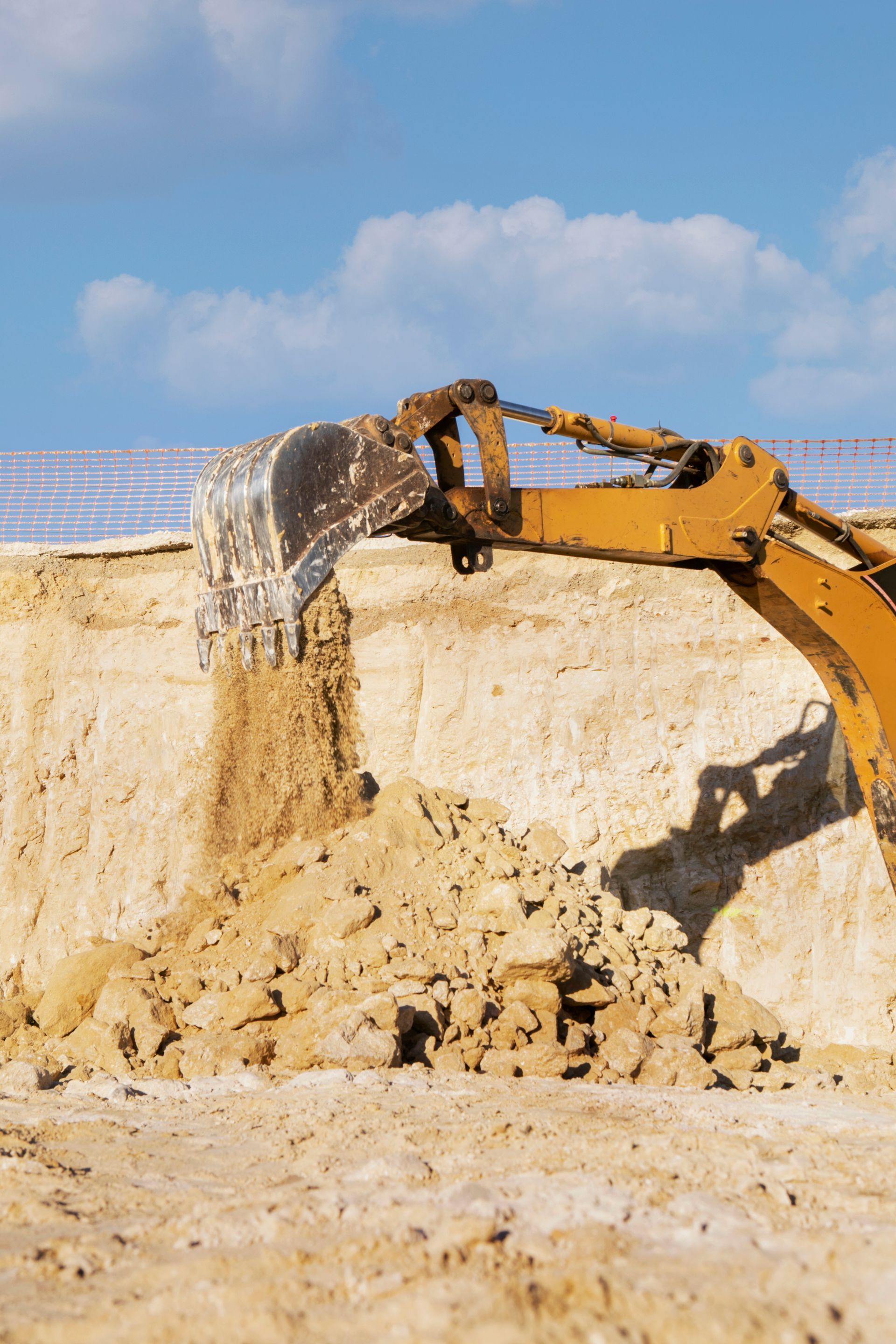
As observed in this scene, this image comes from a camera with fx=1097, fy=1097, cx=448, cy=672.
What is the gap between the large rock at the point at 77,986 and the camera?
6.61 metres

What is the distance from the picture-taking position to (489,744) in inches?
383

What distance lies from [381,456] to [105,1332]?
3218mm

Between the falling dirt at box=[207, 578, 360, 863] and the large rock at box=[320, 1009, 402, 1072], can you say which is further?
the falling dirt at box=[207, 578, 360, 863]

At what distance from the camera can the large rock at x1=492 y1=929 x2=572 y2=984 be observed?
19.1 ft

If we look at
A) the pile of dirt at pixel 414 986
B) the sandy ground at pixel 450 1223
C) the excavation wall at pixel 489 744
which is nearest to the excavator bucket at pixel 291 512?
the sandy ground at pixel 450 1223

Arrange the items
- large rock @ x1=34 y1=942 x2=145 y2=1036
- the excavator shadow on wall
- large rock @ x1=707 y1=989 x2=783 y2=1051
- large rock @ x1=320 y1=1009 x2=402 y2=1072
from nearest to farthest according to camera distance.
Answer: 1. large rock @ x1=320 y1=1009 x2=402 y2=1072
2. large rock @ x1=707 y1=989 x2=783 y2=1051
3. large rock @ x1=34 y1=942 x2=145 y2=1036
4. the excavator shadow on wall

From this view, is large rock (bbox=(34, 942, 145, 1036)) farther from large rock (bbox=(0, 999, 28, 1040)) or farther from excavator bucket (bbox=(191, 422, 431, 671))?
excavator bucket (bbox=(191, 422, 431, 671))

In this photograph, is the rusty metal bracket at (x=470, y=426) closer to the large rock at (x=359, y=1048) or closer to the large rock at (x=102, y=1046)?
the large rock at (x=359, y=1048)

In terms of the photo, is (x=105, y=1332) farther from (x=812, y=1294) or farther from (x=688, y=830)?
(x=688, y=830)

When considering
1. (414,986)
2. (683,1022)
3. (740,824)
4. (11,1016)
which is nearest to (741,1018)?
(683,1022)

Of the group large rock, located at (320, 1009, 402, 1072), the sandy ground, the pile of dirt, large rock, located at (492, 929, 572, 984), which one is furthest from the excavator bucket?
large rock, located at (492, 929, 572, 984)

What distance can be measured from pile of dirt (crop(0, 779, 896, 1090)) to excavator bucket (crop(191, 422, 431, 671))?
7.31 ft

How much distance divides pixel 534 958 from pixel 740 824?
401cm

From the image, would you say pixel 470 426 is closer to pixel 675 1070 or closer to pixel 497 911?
pixel 497 911
